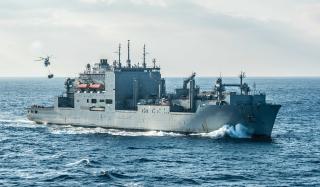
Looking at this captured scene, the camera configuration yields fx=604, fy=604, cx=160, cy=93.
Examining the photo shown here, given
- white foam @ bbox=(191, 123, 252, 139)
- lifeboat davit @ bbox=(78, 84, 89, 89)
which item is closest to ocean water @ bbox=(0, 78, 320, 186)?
white foam @ bbox=(191, 123, 252, 139)

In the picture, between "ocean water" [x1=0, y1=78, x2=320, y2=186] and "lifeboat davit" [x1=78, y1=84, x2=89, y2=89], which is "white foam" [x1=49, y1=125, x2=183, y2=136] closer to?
"ocean water" [x1=0, y1=78, x2=320, y2=186]

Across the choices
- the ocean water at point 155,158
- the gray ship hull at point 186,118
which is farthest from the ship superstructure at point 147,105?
the ocean water at point 155,158

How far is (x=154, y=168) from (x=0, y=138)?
90.6 feet

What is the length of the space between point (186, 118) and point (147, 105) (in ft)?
19.3

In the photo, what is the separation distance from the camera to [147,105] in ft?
239

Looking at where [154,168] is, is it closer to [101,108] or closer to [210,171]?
[210,171]

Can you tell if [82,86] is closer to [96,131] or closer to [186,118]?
[96,131]

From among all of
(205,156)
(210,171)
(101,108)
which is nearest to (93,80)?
(101,108)

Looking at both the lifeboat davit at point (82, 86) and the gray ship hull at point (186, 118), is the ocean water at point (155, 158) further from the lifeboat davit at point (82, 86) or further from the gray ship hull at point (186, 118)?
the lifeboat davit at point (82, 86)

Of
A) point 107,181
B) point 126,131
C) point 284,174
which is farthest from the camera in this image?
point 126,131

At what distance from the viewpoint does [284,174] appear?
156 feet

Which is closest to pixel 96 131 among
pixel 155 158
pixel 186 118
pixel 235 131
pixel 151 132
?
pixel 151 132

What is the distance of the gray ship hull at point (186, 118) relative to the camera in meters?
66.4

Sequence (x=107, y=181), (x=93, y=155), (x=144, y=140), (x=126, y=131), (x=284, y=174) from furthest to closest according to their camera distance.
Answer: (x=126, y=131)
(x=144, y=140)
(x=93, y=155)
(x=284, y=174)
(x=107, y=181)
